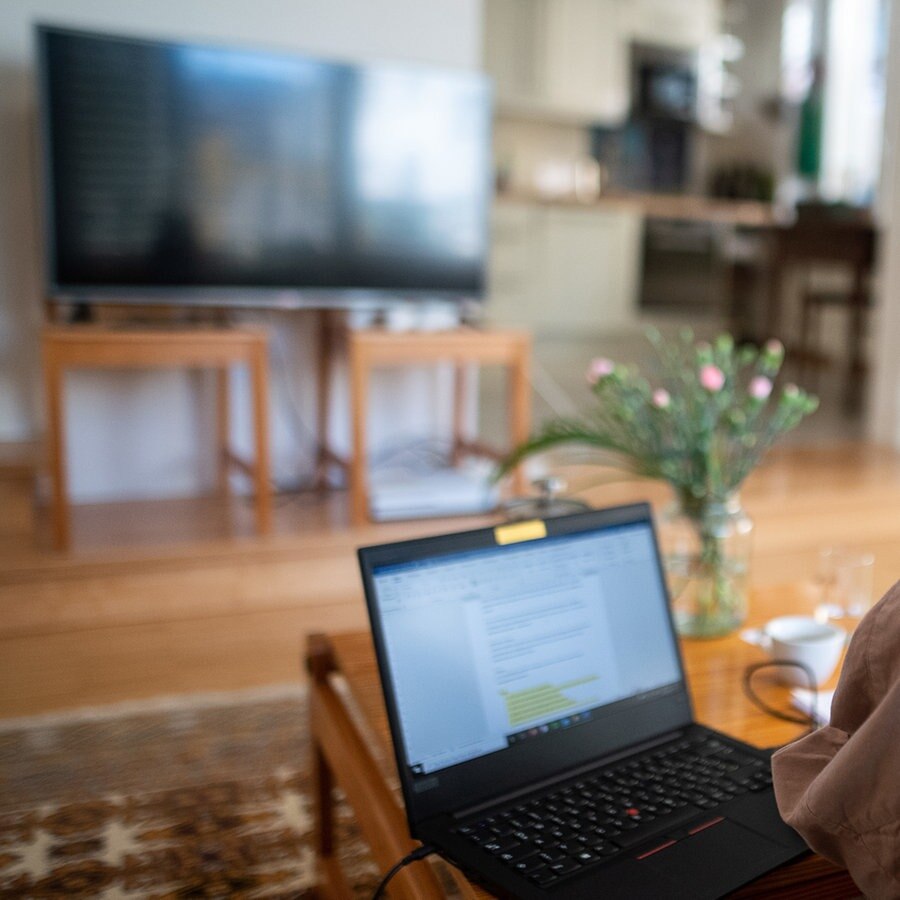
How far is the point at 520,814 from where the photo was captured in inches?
33.8

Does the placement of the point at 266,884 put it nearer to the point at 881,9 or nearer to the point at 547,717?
the point at 547,717

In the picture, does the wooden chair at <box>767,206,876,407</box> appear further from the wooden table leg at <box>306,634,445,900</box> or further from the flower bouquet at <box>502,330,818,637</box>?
the wooden table leg at <box>306,634,445,900</box>

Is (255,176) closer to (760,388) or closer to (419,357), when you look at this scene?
(419,357)

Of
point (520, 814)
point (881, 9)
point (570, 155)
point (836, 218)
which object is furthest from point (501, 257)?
point (520, 814)

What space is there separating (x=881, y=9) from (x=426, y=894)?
6.43 m

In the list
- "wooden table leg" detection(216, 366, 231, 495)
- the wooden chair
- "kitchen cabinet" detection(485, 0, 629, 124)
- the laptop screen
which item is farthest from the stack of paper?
"kitchen cabinet" detection(485, 0, 629, 124)

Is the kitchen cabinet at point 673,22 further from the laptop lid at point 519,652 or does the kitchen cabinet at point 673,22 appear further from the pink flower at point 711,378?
the laptop lid at point 519,652

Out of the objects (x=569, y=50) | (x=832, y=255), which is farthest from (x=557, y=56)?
(x=832, y=255)

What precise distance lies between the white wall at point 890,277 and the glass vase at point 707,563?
2.61m

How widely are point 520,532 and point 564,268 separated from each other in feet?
17.4

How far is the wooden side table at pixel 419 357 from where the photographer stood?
2580 millimetres

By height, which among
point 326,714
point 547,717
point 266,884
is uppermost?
point 547,717

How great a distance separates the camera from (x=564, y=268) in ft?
20.1

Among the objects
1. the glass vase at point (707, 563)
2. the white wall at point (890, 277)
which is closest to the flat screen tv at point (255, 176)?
the glass vase at point (707, 563)
